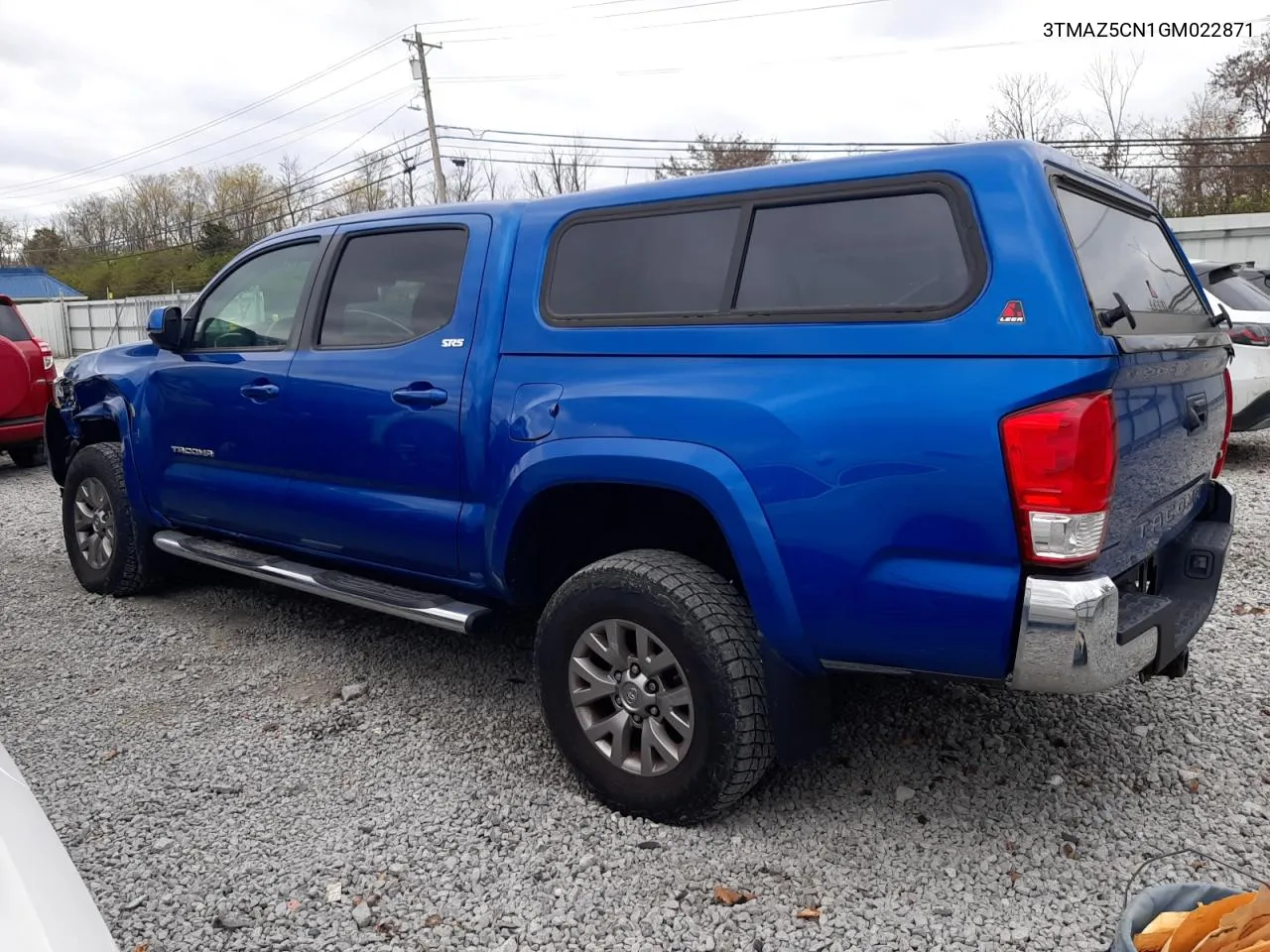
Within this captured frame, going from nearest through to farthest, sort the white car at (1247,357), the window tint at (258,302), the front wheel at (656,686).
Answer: the front wheel at (656,686), the window tint at (258,302), the white car at (1247,357)

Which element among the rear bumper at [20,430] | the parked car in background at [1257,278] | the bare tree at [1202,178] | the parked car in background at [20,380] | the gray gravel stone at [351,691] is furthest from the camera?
the bare tree at [1202,178]

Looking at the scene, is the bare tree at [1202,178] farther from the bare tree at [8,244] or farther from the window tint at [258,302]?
the bare tree at [8,244]

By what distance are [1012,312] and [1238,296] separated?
21.6ft

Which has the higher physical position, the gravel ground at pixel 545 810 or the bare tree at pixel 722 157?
the bare tree at pixel 722 157

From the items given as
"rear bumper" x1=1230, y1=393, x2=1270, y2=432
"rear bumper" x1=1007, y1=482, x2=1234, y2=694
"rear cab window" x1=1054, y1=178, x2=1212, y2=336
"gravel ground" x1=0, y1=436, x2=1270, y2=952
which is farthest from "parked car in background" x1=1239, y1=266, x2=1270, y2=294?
"rear bumper" x1=1007, y1=482, x2=1234, y2=694

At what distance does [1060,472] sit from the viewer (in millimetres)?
2197

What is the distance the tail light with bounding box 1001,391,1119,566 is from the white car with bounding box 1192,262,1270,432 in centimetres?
567

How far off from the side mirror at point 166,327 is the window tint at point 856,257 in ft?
10.2

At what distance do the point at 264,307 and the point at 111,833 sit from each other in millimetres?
2315

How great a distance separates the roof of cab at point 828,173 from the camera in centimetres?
245

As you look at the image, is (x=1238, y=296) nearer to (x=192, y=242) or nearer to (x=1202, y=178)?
(x=1202, y=178)

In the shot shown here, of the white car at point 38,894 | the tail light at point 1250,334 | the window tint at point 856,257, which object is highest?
the window tint at point 856,257

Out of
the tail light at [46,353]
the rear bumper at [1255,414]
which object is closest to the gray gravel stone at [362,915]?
the rear bumper at [1255,414]

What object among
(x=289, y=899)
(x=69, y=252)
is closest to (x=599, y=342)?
(x=289, y=899)
